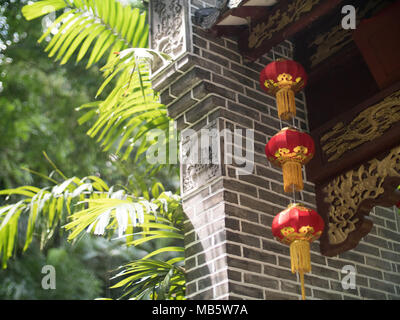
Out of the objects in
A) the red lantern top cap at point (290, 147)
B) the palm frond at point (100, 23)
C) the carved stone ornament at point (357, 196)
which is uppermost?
the palm frond at point (100, 23)

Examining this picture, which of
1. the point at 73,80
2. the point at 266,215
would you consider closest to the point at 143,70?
the point at 266,215

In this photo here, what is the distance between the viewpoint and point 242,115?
3.85 metres

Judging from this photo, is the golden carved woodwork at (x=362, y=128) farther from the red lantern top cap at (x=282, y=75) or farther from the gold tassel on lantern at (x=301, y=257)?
the gold tassel on lantern at (x=301, y=257)

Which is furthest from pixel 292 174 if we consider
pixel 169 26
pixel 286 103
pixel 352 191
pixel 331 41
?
pixel 169 26

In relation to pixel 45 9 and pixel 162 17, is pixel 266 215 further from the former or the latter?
pixel 45 9

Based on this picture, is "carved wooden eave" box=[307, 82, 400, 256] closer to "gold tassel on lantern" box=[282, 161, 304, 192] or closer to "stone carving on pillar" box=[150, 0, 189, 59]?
"gold tassel on lantern" box=[282, 161, 304, 192]

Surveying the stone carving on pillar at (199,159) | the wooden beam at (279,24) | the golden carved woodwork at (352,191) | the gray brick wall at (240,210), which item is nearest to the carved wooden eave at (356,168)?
the golden carved woodwork at (352,191)

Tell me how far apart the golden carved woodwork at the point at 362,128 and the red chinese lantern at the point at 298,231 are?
2.52 feet

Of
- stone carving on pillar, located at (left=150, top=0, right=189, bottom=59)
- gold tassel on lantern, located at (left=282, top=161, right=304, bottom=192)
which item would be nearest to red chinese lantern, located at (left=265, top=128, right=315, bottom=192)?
gold tassel on lantern, located at (left=282, top=161, right=304, bottom=192)

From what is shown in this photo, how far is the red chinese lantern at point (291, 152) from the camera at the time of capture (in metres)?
3.38

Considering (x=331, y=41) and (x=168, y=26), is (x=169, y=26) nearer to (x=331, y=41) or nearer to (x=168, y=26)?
(x=168, y=26)

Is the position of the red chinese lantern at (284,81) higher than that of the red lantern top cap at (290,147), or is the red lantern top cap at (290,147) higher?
the red chinese lantern at (284,81)

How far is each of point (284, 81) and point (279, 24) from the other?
459 mm
